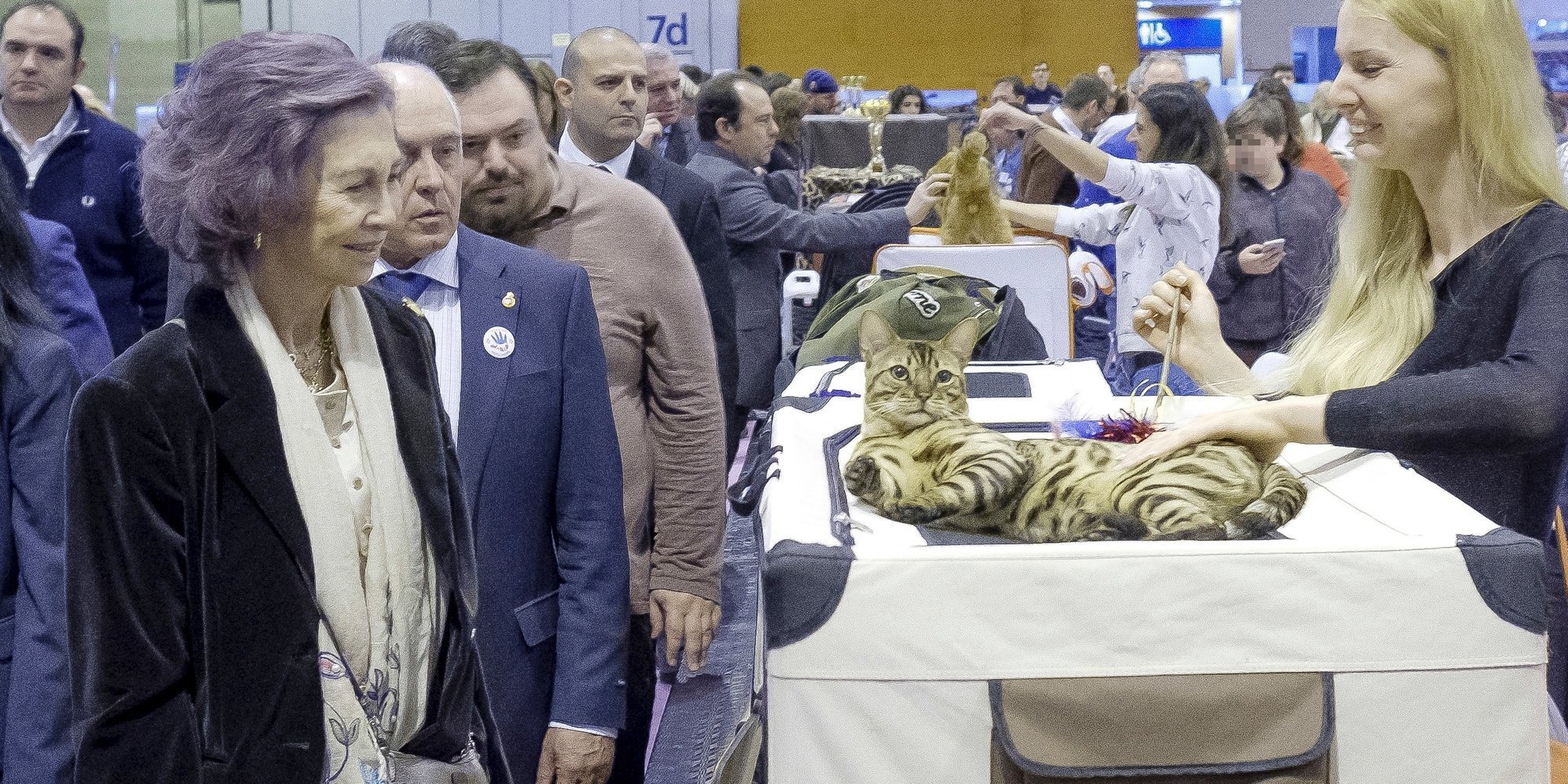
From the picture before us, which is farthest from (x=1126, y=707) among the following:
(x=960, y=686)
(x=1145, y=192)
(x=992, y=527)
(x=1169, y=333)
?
(x=1145, y=192)

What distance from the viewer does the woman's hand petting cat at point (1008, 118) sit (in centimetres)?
428

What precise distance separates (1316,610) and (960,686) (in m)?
0.30

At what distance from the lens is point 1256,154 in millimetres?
4566

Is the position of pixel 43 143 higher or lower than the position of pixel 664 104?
lower

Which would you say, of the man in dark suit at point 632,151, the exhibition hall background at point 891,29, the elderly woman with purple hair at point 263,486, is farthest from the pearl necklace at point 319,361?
the exhibition hall background at point 891,29

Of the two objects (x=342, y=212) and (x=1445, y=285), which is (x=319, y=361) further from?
(x=1445, y=285)

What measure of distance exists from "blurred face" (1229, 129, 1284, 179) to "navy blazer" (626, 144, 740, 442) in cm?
181

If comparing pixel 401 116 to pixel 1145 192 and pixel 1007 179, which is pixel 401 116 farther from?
pixel 1007 179

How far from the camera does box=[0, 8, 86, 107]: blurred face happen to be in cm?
417

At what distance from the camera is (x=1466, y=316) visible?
1.54 meters

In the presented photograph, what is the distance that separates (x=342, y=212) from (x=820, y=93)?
9894mm

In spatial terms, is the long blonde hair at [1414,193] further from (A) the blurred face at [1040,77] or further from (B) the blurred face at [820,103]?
(A) the blurred face at [1040,77]

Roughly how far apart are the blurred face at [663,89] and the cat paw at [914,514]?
5033 millimetres

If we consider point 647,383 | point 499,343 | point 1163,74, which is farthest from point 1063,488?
point 1163,74
